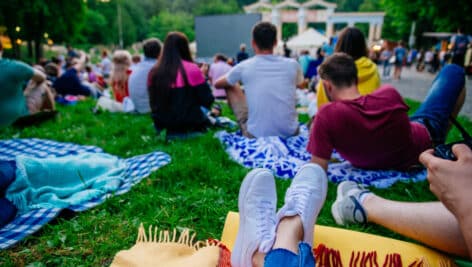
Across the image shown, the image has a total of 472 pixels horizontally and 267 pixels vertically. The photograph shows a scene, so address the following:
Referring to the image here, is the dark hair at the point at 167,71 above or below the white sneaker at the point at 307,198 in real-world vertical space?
above

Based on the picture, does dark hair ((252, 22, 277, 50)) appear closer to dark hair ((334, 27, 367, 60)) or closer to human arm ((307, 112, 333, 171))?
dark hair ((334, 27, 367, 60))

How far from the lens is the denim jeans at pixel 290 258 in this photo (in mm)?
1115

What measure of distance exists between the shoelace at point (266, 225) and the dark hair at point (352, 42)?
2.73 m

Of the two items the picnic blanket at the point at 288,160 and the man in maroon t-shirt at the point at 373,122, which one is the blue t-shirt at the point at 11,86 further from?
the man in maroon t-shirt at the point at 373,122

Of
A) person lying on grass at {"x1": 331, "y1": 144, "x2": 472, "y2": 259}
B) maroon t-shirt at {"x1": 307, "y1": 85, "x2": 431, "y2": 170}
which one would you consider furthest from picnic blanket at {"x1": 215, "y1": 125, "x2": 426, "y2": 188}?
person lying on grass at {"x1": 331, "y1": 144, "x2": 472, "y2": 259}

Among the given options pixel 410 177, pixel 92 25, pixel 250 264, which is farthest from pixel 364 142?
pixel 92 25

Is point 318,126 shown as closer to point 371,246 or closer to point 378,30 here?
point 371,246

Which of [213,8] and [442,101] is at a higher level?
[213,8]

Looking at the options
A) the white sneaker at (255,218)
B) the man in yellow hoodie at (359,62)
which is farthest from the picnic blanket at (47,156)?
the man in yellow hoodie at (359,62)

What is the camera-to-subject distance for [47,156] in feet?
11.1

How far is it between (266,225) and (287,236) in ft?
0.50

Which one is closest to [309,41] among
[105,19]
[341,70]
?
[341,70]

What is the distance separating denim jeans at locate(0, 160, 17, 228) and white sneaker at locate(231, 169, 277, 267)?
5.12ft

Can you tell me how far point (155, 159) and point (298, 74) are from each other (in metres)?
1.87
